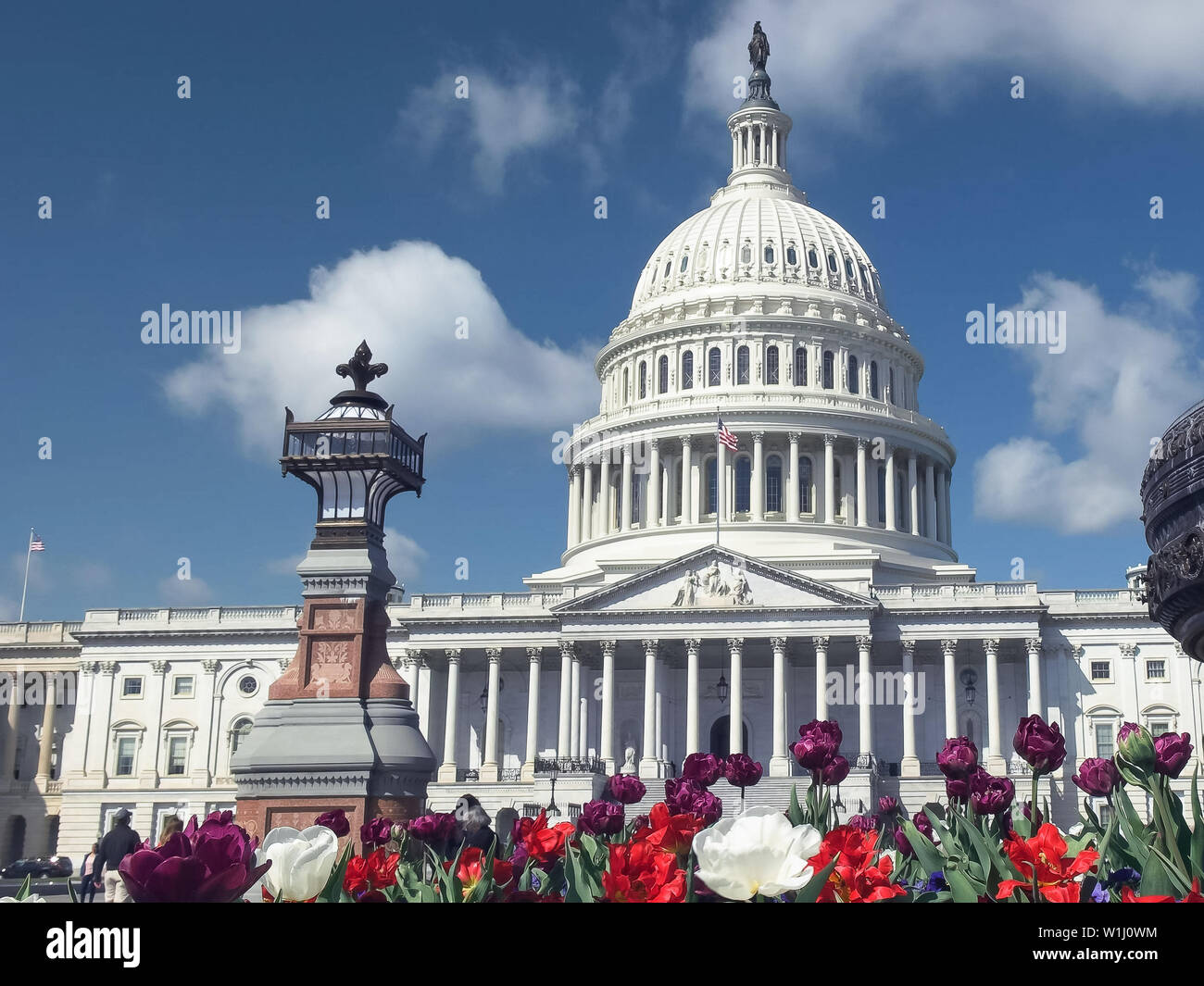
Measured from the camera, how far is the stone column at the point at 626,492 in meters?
93.2

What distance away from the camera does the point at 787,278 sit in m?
99.6

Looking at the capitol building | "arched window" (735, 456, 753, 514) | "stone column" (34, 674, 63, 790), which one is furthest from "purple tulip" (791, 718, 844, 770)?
"stone column" (34, 674, 63, 790)

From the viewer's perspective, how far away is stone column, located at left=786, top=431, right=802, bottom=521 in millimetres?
89312

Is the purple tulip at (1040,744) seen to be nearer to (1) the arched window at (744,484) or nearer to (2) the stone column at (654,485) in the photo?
(1) the arched window at (744,484)

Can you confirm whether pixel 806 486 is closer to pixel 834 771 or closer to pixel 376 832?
pixel 834 771

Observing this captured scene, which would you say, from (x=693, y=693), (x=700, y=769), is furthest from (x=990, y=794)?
(x=693, y=693)

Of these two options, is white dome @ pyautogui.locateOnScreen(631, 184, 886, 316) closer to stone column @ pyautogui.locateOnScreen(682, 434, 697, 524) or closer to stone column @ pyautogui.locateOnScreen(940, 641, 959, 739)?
stone column @ pyautogui.locateOnScreen(682, 434, 697, 524)

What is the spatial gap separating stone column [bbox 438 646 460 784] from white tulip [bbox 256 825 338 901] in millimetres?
73623

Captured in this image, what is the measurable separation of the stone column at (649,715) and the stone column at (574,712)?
153 inches
